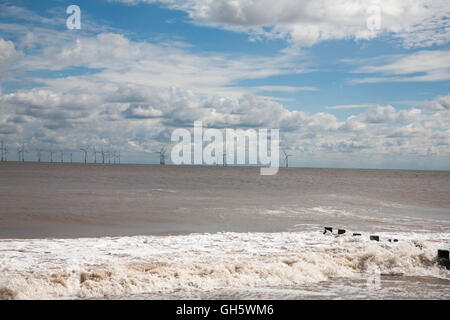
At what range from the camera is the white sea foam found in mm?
8922

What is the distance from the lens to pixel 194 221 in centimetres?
2289

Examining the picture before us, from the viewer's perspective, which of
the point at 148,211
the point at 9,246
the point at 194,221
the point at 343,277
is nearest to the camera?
the point at 343,277

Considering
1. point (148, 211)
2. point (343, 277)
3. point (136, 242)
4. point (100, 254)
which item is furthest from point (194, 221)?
point (343, 277)

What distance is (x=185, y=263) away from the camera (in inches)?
A: 417

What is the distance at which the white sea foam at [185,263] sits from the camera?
892 centimetres

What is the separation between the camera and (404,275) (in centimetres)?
1080

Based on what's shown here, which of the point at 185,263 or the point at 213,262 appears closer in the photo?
the point at 185,263
